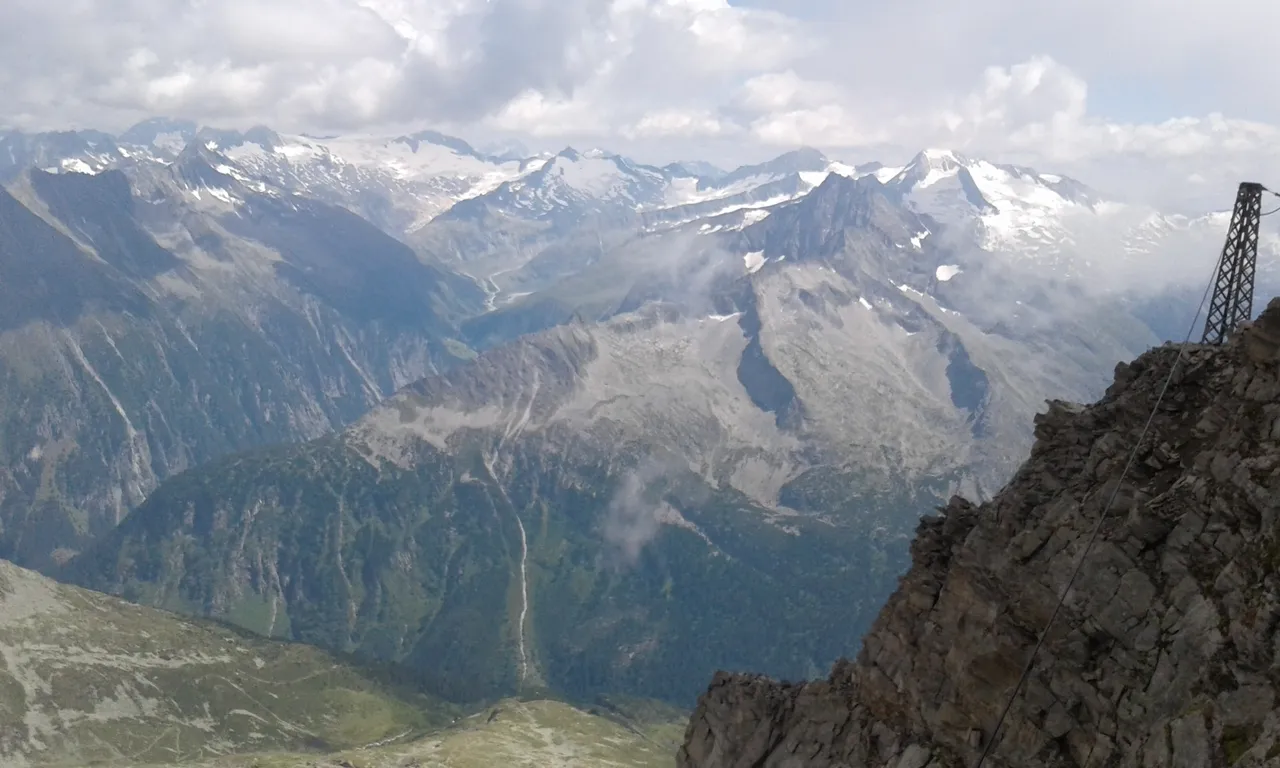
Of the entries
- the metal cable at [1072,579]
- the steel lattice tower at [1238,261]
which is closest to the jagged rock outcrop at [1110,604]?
the metal cable at [1072,579]

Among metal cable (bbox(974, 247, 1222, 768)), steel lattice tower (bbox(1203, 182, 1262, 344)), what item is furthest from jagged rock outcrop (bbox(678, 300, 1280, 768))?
steel lattice tower (bbox(1203, 182, 1262, 344))

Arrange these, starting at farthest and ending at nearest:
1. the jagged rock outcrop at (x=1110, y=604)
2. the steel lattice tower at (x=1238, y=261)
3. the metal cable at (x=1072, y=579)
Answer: the steel lattice tower at (x=1238, y=261) → the metal cable at (x=1072, y=579) → the jagged rock outcrop at (x=1110, y=604)

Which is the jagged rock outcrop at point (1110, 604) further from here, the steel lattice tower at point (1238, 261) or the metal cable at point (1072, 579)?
the steel lattice tower at point (1238, 261)

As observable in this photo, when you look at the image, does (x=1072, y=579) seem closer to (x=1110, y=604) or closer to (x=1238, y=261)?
(x=1110, y=604)

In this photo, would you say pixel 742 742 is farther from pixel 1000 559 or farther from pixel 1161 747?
pixel 1161 747

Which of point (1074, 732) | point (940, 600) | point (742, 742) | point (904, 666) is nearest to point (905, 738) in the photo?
point (904, 666)

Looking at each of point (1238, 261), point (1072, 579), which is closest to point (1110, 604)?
point (1072, 579)
